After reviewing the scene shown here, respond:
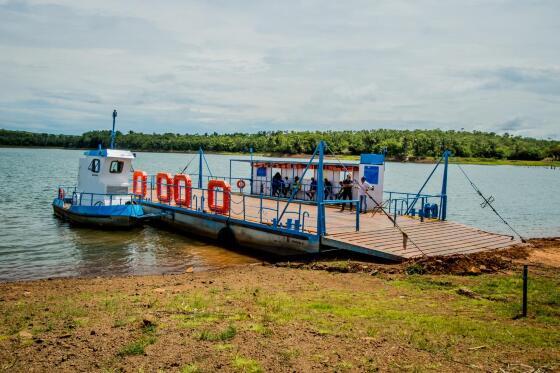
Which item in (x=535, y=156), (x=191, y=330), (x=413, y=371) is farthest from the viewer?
(x=535, y=156)

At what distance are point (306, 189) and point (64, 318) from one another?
686 inches

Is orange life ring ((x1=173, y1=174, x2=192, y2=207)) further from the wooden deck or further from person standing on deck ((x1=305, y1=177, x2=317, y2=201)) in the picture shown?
person standing on deck ((x1=305, y1=177, x2=317, y2=201))

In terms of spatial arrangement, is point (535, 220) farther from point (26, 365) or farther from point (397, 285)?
point (26, 365)

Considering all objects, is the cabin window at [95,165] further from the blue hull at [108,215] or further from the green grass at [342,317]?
the green grass at [342,317]

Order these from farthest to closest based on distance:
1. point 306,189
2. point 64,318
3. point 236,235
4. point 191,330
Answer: point 306,189, point 236,235, point 64,318, point 191,330

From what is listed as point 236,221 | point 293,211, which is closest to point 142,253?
point 236,221

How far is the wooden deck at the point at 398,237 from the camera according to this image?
49.3 feet

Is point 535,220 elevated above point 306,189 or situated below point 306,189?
below

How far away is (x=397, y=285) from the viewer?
11773 mm

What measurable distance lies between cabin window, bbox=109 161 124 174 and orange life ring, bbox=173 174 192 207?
130 inches

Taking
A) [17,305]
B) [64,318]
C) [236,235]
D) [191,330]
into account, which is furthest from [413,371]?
[236,235]

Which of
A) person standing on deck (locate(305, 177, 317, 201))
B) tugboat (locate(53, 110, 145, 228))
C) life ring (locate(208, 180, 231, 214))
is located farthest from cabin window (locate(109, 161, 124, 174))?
person standing on deck (locate(305, 177, 317, 201))

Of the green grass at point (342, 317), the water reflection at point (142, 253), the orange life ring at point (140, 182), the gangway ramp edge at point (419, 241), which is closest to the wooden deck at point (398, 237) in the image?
the gangway ramp edge at point (419, 241)

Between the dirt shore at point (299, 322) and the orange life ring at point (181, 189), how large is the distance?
9.88 m
